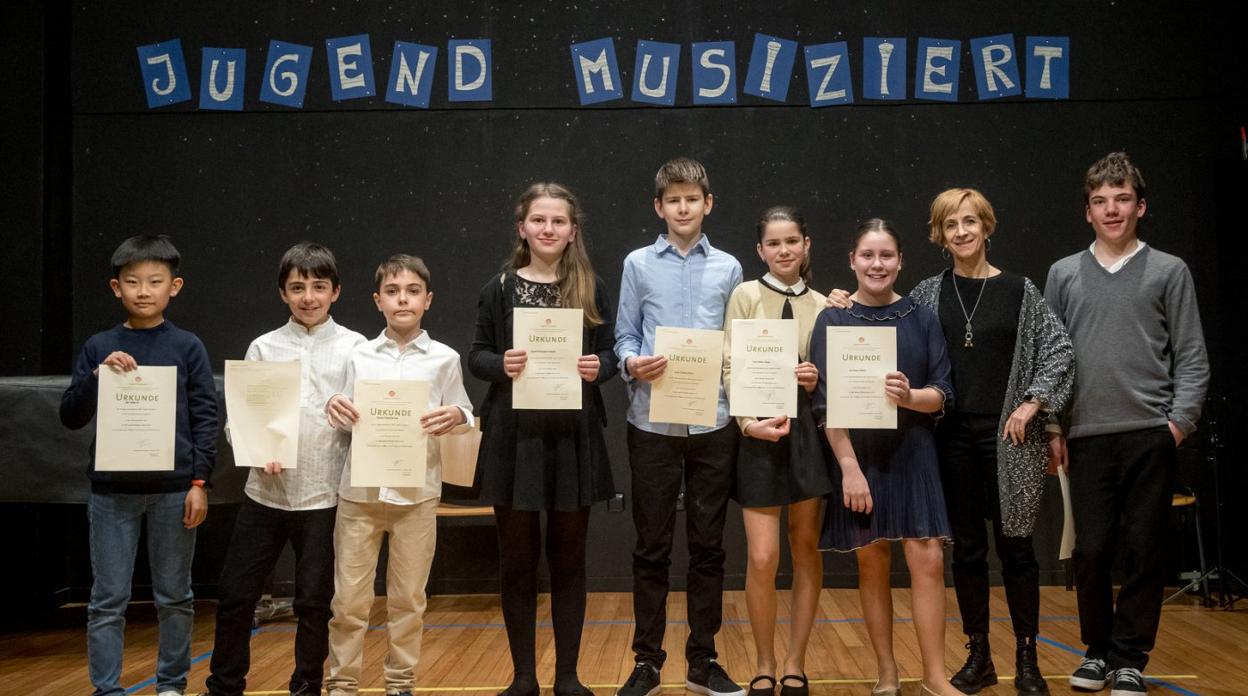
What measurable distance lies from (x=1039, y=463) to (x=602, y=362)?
58.4 inches

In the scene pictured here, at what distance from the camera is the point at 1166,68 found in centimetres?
543

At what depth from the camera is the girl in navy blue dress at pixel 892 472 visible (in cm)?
300

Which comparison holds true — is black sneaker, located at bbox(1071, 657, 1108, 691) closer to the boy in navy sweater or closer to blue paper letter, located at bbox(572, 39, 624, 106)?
the boy in navy sweater

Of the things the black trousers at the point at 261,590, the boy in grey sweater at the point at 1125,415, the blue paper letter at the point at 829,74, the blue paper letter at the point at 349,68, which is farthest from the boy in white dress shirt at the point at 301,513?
the blue paper letter at the point at 829,74

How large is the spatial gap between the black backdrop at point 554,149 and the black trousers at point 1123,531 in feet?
7.04

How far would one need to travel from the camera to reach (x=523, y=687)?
3084 millimetres

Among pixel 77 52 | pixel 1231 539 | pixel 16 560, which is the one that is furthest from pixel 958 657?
pixel 77 52

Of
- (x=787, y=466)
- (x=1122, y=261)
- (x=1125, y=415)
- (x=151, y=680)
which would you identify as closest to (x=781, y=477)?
(x=787, y=466)

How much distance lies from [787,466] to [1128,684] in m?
1.30

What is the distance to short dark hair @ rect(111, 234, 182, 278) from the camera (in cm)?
313

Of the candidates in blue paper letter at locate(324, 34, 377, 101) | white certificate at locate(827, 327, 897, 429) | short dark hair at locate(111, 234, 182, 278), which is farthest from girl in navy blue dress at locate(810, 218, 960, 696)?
blue paper letter at locate(324, 34, 377, 101)

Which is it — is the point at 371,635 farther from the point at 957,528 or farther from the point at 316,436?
the point at 957,528

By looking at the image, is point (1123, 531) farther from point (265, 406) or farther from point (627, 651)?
point (265, 406)

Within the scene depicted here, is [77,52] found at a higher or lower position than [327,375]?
higher
